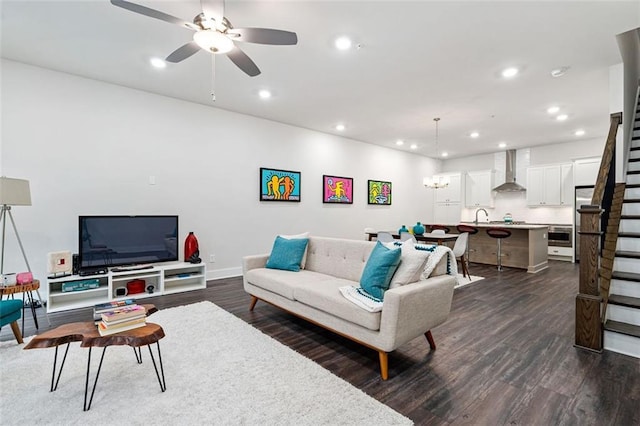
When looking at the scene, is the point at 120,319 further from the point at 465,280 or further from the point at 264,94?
the point at 465,280

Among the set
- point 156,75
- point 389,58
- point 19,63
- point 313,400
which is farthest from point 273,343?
point 19,63

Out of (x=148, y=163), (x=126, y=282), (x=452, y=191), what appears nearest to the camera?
(x=126, y=282)

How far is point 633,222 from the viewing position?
10.4 ft

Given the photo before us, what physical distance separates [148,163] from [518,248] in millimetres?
6995

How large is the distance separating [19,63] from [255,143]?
10.3 feet

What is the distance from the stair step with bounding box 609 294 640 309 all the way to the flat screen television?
16.6 feet

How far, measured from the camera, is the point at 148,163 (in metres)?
4.32

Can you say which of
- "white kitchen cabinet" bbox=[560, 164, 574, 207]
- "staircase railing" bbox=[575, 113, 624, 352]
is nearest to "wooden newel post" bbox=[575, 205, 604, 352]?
"staircase railing" bbox=[575, 113, 624, 352]

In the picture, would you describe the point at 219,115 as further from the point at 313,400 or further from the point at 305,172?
the point at 313,400

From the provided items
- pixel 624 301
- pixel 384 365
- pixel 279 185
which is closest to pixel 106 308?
pixel 384 365

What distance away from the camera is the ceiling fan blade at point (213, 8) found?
1.99 metres

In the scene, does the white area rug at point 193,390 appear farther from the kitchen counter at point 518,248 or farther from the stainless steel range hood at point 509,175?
the stainless steel range hood at point 509,175

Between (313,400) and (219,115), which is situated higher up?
(219,115)

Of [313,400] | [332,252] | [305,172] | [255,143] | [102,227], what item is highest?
[255,143]
